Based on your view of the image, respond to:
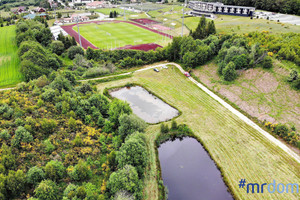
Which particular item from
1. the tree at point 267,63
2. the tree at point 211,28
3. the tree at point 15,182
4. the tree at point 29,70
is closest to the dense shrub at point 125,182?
the tree at point 15,182

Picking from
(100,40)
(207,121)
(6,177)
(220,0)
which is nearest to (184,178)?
(207,121)

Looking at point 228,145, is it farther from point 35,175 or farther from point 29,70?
point 29,70

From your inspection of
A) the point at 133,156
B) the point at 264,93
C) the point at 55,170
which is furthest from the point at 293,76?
the point at 55,170

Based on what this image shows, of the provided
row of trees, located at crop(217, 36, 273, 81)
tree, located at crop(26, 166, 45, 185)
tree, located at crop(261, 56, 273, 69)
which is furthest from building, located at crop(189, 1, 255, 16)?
tree, located at crop(26, 166, 45, 185)

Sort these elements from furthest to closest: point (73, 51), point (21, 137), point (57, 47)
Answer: point (57, 47) → point (73, 51) → point (21, 137)

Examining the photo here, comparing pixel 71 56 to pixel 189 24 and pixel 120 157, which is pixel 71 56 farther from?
pixel 189 24

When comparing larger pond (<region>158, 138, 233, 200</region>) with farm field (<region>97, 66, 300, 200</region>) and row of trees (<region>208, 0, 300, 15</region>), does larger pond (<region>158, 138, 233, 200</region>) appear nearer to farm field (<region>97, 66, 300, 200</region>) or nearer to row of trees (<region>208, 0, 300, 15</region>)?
farm field (<region>97, 66, 300, 200</region>)
